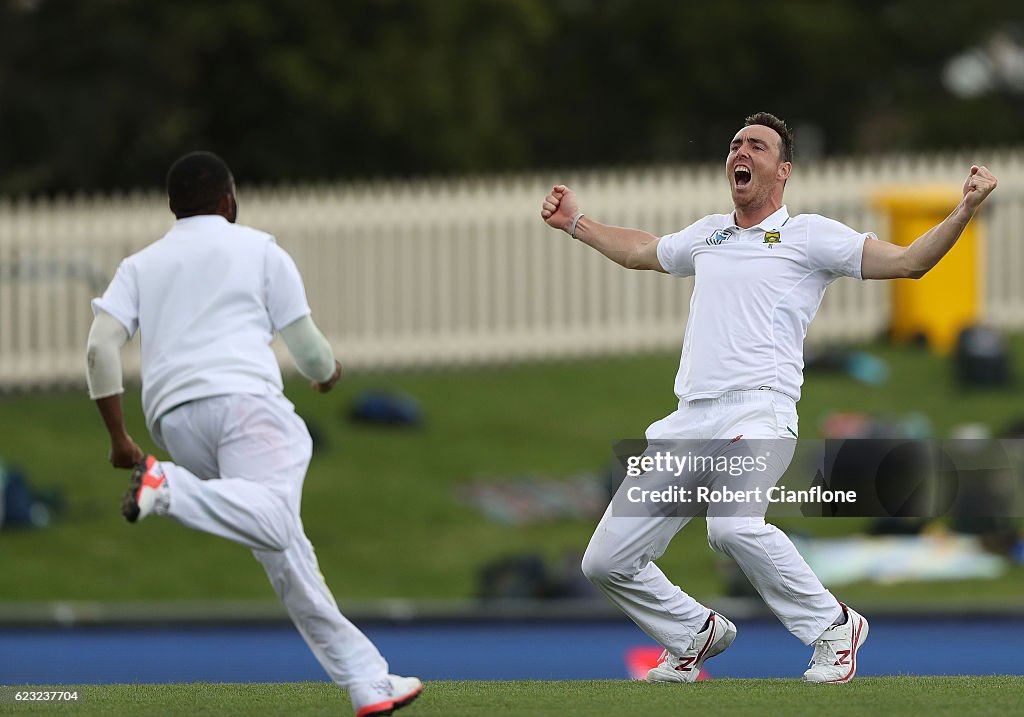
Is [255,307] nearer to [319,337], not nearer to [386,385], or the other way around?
[319,337]

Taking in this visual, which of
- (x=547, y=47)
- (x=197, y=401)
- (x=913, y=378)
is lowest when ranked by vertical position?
(x=913, y=378)

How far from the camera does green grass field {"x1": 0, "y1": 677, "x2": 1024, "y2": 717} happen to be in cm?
595

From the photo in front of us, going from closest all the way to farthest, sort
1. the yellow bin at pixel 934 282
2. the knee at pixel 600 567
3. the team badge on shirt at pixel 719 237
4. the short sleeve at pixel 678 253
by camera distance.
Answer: the knee at pixel 600 567
the team badge on shirt at pixel 719 237
the short sleeve at pixel 678 253
the yellow bin at pixel 934 282

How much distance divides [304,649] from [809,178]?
29.2ft

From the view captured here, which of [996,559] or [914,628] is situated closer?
[914,628]

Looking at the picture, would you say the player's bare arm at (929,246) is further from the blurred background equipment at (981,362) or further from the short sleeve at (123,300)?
the blurred background equipment at (981,362)

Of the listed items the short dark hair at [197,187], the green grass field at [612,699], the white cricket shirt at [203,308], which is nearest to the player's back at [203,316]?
the white cricket shirt at [203,308]

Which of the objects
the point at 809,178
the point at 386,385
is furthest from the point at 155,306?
the point at 809,178

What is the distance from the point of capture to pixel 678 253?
22.6ft

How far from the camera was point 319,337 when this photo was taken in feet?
19.7

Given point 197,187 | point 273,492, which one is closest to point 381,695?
point 273,492

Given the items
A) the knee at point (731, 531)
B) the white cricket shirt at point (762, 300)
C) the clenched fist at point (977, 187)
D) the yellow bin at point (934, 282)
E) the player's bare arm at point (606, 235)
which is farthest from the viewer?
the yellow bin at point (934, 282)

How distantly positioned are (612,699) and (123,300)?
6.94 feet

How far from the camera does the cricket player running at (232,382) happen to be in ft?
19.0
